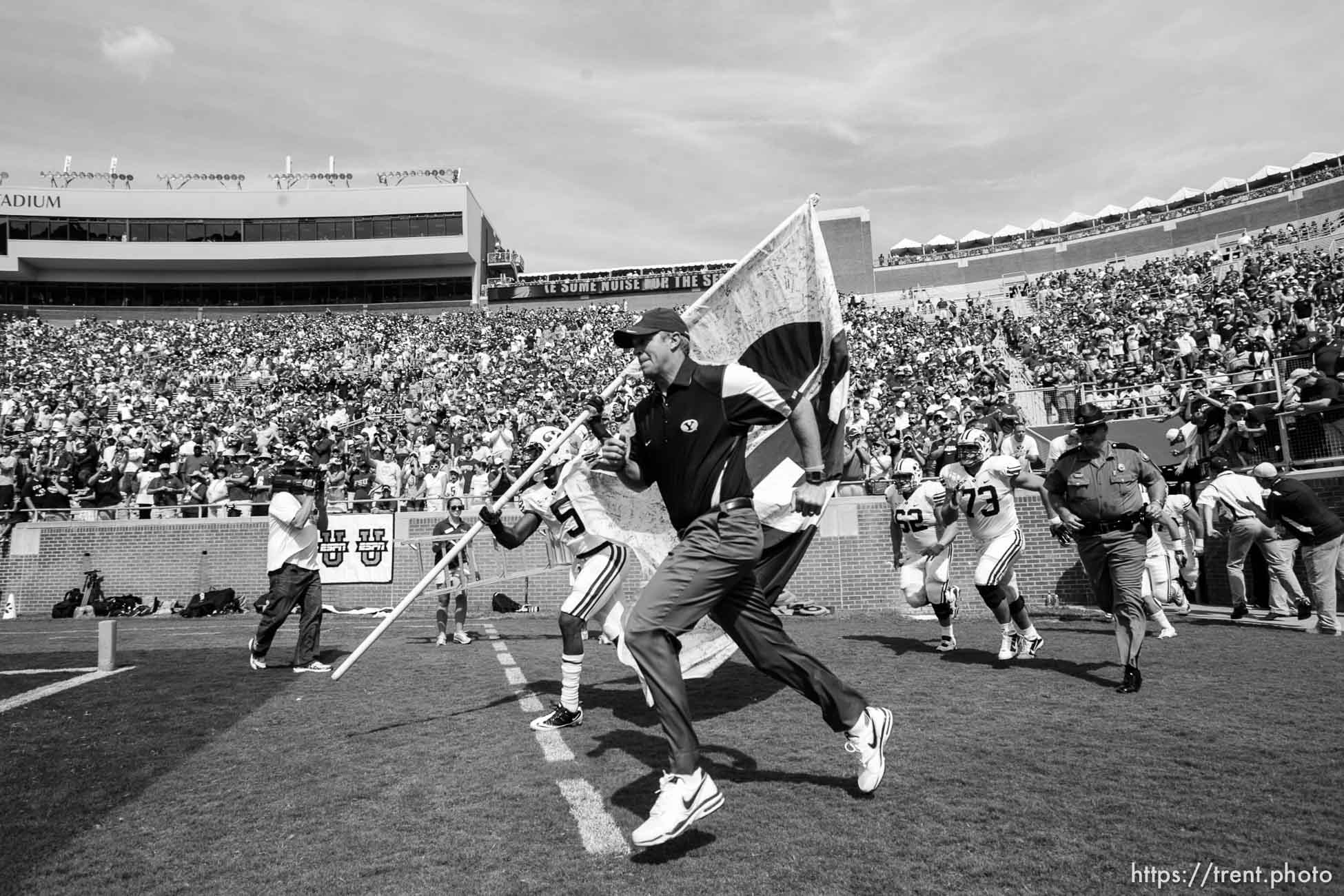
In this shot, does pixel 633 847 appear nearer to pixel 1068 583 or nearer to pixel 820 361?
pixel 820 361

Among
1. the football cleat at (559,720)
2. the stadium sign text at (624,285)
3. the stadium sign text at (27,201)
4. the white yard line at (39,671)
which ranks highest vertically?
the stadium sign text at (27,201)

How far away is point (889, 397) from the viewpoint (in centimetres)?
2420

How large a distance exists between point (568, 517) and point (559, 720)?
1.68 m

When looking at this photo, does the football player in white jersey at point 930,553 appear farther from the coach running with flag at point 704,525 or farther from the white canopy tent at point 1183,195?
the white canopy tent at point 1183,195

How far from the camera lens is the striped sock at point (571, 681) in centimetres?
629

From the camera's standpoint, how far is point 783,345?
7719mm

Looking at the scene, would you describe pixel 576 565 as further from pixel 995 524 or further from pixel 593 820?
pixel 593 820

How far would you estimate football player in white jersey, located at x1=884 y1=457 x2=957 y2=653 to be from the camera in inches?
384

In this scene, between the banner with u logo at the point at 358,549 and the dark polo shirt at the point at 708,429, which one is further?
the banner with u logo at the point at 358,549

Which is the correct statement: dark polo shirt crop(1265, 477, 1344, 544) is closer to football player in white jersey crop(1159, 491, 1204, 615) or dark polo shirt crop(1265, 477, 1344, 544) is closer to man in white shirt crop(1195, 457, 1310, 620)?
man in white shirt crop(1195, 457, 1310, 620)

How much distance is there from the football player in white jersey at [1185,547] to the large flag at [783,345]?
23.0 ft

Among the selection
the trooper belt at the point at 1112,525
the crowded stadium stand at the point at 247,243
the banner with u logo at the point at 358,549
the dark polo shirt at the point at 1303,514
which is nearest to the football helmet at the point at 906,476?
the dark polo shirt at the point at 1303,514

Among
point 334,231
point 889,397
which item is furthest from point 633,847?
point 334,231

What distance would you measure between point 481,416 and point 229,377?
13.4 metres
